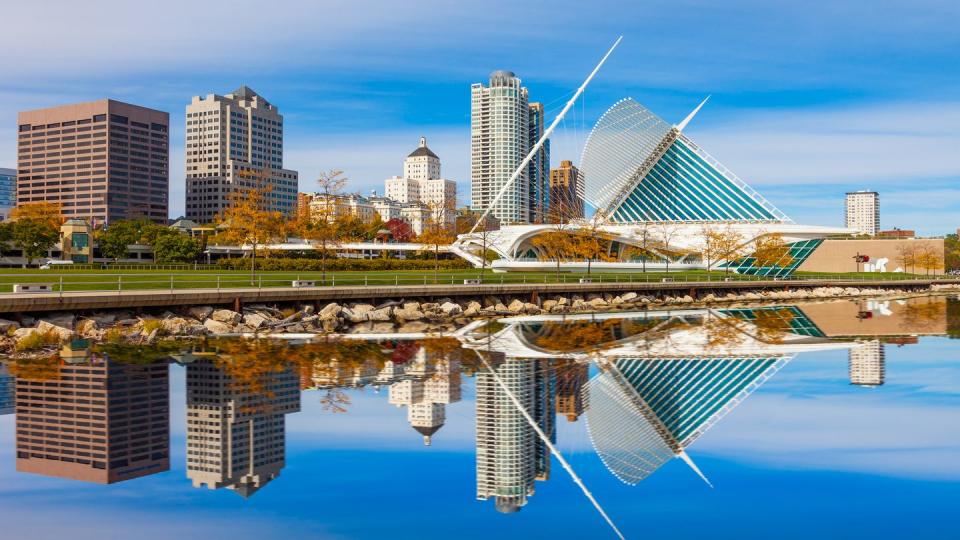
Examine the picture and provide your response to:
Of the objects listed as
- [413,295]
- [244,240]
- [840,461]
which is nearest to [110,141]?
[244,240]

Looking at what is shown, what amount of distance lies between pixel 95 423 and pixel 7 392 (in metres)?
3.88

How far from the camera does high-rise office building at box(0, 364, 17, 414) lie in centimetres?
1471

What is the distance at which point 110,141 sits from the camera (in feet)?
651

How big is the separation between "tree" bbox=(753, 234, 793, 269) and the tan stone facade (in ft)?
152

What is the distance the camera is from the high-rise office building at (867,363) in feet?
63.1

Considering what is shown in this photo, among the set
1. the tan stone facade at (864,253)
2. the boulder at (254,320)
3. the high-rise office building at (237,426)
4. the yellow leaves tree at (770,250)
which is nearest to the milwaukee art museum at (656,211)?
the yellow leaves tree at (770,250)

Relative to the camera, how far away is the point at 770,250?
82.2m

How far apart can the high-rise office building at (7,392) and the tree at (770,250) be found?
244ft

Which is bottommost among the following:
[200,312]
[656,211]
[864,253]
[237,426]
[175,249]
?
[237,426]

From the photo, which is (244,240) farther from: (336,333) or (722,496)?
(722,496)

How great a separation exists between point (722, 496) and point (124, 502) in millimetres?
6870

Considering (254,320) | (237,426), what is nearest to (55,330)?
(254,320)

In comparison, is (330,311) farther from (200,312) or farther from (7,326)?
(7,326)

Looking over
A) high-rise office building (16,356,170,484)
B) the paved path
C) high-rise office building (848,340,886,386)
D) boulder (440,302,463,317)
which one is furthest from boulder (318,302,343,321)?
high-rise office building (848,340,886,386)
